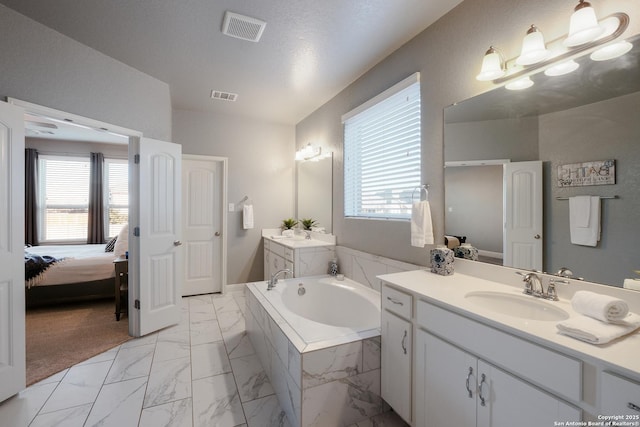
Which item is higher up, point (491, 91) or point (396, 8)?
point (396, 8)

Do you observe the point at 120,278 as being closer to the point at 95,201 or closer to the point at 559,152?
the point at 95,201

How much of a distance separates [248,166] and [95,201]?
3.63m

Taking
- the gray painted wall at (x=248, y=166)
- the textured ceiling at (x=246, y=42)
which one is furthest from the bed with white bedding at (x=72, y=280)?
the textured ceiling at (x=246, y=42)

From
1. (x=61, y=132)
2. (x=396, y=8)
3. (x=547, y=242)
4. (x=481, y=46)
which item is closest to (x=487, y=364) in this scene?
(x=547, y=242)

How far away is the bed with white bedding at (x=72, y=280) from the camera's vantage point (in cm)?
330

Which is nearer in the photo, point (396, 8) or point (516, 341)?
point (516, 341)

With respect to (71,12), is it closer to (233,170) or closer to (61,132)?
(233,170)

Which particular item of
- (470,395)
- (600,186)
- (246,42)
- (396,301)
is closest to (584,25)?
(600,186)

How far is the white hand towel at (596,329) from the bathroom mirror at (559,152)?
0.29 meters

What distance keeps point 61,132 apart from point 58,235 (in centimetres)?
199

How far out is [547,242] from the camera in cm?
142

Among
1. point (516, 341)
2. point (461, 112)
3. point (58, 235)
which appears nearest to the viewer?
point (516, 341)

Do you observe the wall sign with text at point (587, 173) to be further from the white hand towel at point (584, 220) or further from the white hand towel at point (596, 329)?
the white hand towel at point (596, 329)

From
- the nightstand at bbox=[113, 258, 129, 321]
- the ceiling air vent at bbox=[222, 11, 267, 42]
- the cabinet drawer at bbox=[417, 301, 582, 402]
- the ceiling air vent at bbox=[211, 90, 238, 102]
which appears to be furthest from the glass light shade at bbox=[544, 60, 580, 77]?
the nightstand at bbox=[113, 258, 129, 321]
